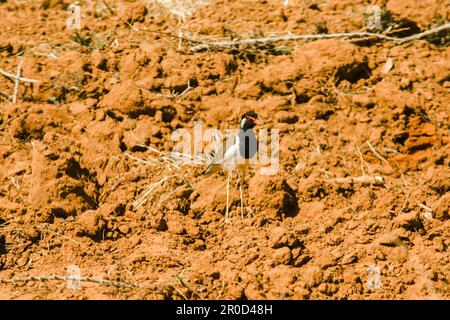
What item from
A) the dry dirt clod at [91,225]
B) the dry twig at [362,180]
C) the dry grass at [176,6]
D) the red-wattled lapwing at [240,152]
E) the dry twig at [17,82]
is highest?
the dry grass at [176,6]

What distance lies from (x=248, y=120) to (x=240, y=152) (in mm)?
375

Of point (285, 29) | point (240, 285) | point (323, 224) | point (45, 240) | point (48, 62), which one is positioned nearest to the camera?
point (240, 285)

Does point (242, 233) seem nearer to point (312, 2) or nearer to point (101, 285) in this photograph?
point (101, 285)

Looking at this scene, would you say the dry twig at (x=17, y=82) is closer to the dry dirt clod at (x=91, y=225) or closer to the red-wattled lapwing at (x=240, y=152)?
the dry dirt clod at (x=91, y=225)

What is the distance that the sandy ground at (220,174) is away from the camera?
13.9 ft

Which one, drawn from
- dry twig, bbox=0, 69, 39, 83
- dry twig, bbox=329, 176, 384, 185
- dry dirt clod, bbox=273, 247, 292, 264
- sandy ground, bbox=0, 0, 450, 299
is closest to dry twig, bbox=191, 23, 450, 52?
sandy ground, bbox=0, 0, 450, 299

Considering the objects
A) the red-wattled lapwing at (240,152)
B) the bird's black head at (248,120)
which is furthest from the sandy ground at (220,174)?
the bird's black head at (248,120)

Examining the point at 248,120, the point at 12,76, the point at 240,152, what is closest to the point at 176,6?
the point at 12,76

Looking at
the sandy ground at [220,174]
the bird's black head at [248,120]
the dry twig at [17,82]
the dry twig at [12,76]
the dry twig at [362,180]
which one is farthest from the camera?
the dry twig at [12,76]

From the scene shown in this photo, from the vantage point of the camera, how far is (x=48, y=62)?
6129mm

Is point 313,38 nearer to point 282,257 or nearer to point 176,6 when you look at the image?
point 176,6

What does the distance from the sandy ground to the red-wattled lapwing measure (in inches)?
7.1
